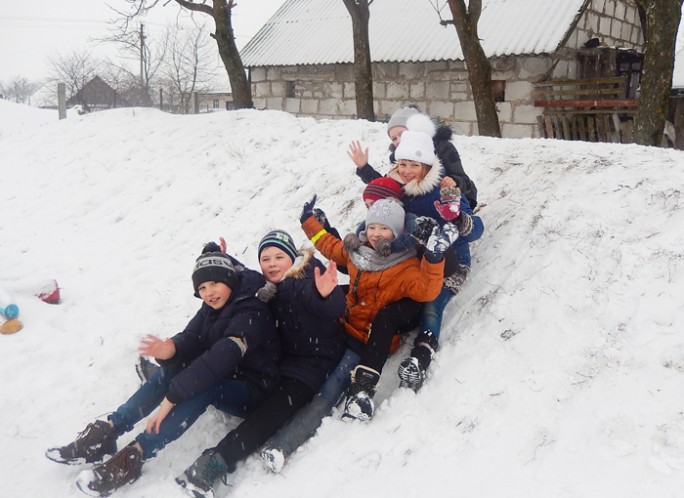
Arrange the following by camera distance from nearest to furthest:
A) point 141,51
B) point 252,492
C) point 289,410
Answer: point 252,492
point 289,410
point 141,51

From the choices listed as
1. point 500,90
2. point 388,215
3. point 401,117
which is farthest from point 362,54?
point 388,215

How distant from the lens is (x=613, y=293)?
3348 mm


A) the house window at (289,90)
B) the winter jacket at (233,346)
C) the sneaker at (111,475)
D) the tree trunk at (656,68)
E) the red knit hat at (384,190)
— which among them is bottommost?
the sneaker at (111,475)

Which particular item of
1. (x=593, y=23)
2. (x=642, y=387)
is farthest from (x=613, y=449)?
(x=593, y=23)

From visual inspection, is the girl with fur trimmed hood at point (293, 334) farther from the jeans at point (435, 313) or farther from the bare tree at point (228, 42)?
the bare tree at point (228, 42)

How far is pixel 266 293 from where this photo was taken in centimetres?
357

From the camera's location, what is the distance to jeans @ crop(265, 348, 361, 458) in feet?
10.5

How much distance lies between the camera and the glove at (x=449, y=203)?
12.2ft

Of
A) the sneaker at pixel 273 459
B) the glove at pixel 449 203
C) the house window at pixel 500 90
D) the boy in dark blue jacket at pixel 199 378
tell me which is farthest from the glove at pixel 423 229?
the house window at pixel 500 90

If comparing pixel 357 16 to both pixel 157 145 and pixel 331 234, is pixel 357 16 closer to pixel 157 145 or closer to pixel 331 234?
pixel 157 145

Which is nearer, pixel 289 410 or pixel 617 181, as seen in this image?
pixel 289 410

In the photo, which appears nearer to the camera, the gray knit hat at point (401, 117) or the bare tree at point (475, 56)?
the gray knit hat at point (401, 117)

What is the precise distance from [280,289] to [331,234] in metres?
0.84

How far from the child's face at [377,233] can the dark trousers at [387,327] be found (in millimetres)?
443
